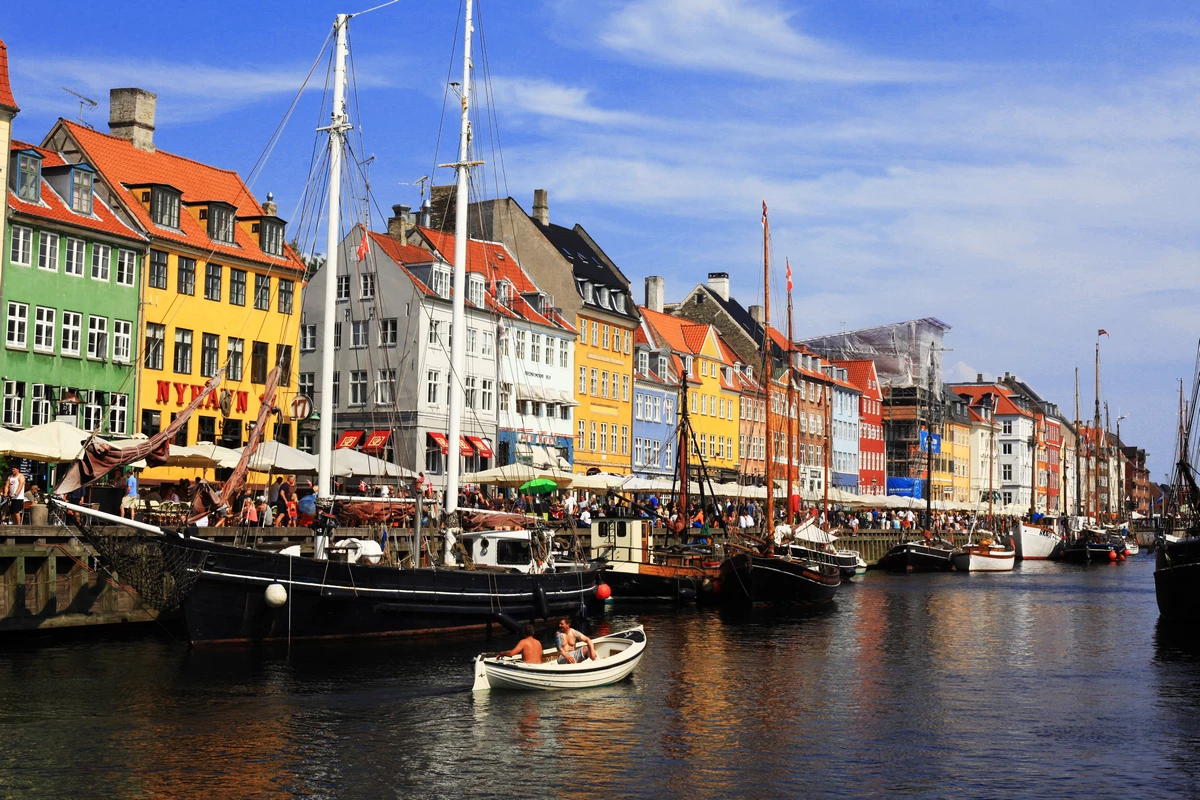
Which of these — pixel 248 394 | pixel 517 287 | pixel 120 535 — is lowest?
pixel 120 535

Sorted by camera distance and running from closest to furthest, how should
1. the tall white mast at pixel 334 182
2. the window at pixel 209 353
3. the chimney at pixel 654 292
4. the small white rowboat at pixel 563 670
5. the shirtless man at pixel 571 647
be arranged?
the small white rowboat at pixel 563 670 → the shirtless man at pixel 571 647 → the tall white mast at pixel 334 182 → the window at pixel 209 353 → the chimney at pixel 654 292

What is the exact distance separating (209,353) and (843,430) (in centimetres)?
8191

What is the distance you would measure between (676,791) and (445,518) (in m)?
20.8

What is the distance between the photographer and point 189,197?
214ft

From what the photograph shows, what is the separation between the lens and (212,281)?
6272 cm

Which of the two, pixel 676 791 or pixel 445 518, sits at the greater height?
pixel 445 518

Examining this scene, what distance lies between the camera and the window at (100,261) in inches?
2244

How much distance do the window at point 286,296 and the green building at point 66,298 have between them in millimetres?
9155

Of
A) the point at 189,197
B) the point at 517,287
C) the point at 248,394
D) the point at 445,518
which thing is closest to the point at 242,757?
the point at 445,518

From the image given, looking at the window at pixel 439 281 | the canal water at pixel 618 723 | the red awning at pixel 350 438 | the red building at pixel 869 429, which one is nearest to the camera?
the canal water at pixel 618 723

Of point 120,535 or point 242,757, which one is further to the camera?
point 120,535

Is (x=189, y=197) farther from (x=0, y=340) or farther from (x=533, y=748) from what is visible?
(x=533, y=748)

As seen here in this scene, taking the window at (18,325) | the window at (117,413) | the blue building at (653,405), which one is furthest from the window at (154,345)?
the blue building at (653,405)

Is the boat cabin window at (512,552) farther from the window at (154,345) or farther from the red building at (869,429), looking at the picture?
the red building at (869,429)
